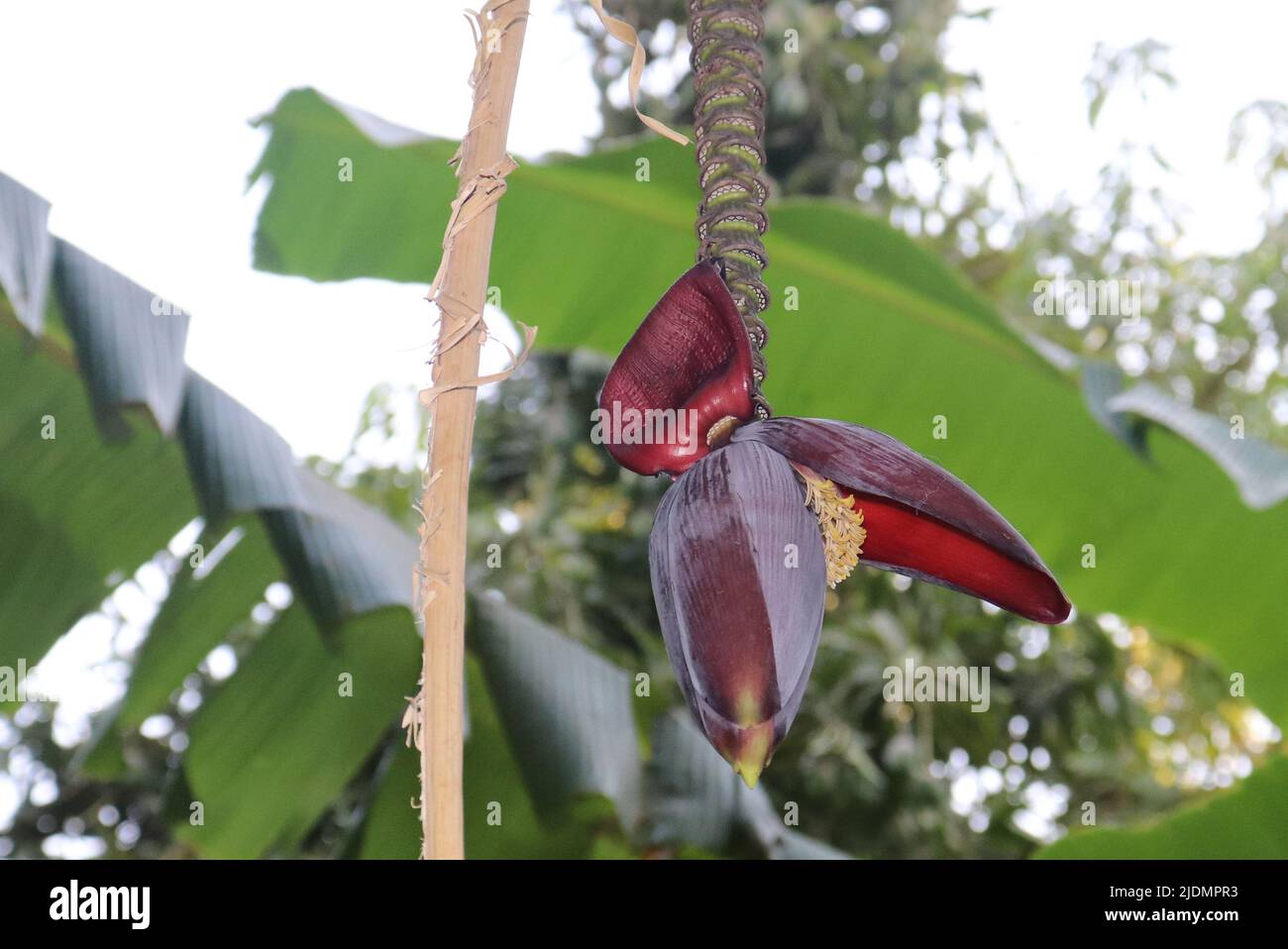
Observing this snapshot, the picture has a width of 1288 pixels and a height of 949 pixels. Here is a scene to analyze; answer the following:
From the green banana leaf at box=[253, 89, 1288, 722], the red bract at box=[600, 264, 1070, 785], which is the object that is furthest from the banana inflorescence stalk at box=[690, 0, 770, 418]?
the green banana leaf at box=[253, 89, 1288, 722]

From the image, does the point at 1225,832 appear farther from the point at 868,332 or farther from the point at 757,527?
the point at 757,527

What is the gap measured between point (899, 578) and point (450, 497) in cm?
173

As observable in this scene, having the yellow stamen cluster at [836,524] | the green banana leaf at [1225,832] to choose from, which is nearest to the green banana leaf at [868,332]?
the green banana leaf at [1225,832]

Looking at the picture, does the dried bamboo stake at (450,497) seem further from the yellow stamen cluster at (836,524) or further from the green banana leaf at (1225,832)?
the green banana leaf at (1225,832)

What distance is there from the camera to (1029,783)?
184cm

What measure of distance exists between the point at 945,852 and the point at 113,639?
4.07 feet

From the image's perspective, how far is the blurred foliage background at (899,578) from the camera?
1.69 metres

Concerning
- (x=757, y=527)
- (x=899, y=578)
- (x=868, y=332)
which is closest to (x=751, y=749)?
(x=757, y=527)

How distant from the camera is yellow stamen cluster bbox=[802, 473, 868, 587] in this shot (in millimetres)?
251

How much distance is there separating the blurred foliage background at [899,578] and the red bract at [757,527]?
1.31 m

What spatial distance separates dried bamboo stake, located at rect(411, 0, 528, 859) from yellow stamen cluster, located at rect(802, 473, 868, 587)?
0.08 metres

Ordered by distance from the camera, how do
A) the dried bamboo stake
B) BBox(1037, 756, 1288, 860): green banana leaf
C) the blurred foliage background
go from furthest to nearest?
1. the blurred foliage background
2. BBox(1037, 756, 1288, 860): green banana leaf
3. the dried bamboo stake

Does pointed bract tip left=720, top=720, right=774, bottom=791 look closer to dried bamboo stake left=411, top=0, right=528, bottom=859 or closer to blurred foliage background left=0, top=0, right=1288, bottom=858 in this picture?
dried bamboo stake left=411, top=0, right=528, bottom=859
